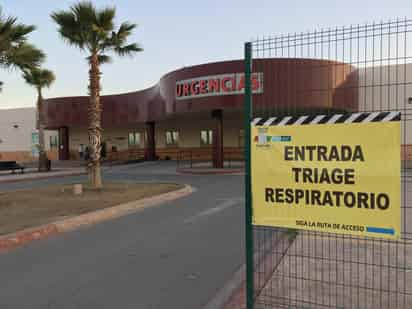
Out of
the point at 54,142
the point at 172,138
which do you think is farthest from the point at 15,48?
the point at 54,142

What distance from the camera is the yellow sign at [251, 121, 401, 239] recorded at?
273 cm

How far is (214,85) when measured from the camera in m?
20.4

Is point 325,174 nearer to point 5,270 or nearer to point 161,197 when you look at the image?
point 5,270

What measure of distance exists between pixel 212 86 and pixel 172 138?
55.9ft

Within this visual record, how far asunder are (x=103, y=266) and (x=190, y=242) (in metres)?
1.80

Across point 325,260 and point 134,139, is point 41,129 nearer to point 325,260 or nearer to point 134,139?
point 134,139

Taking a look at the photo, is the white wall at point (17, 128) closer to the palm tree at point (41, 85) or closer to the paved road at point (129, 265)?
the palm tree at point (41, 85)

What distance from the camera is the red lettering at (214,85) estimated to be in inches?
800

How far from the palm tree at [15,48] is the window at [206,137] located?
75.7ft

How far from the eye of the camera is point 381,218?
2.75m

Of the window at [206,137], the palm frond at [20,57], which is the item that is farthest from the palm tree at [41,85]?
the window at [206,137]

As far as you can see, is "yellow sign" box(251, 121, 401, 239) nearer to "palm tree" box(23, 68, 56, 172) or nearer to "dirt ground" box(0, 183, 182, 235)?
"dirt ground" box(0, 183, 182, 235)

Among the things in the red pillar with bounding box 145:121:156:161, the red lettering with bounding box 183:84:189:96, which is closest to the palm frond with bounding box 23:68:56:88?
the red pillar with bounding box 145:121:156:161

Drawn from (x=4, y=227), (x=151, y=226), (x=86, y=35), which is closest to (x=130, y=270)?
(x=151, y=226)
